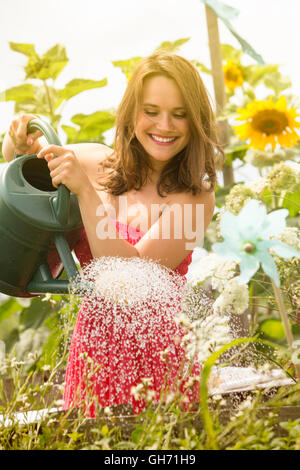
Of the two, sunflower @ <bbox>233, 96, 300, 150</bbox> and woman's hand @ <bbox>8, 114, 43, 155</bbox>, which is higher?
sunflower @ <bbox>233, 96, 300, 150</bbox>

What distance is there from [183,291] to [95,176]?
0.96 feet

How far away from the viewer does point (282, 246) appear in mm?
532

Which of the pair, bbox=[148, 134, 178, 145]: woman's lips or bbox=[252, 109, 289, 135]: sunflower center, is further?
bbox=[252, 109, 289, 135]: sunflower center

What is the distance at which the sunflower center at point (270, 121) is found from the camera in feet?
3.69

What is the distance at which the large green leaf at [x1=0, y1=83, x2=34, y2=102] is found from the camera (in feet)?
4.88

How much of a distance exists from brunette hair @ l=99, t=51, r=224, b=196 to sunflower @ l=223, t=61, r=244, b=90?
24.1 inches

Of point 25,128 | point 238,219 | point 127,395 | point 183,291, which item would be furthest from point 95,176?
point 238,219

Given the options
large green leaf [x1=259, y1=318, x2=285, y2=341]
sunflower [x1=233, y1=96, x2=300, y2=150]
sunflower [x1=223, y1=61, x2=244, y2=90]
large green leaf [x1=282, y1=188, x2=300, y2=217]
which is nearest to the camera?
sunflower [x1=233, y1=96, x2=300, y2=150]

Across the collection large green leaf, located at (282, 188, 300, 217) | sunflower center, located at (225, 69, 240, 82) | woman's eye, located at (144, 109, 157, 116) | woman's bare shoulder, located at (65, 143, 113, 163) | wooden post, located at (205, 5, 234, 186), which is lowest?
woman's eye, located at (144, 109, 157, 116)

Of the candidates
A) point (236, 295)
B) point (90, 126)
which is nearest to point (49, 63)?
point (90, 126)

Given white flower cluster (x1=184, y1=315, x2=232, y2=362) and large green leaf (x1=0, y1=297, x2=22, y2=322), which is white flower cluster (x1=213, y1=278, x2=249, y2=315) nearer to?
white flower cluster (x1=184, y1=315, x2=232, y2=362)

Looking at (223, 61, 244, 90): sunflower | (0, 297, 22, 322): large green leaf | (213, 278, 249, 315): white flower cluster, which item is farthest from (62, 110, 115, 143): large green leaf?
(213, 278, 249, 315): white flower cluster

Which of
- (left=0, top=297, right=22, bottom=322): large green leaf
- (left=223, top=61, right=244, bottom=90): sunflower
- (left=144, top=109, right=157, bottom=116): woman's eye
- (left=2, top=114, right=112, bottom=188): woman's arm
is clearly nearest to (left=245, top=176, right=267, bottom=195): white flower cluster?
(left=144, top=109, right=157, bottom=116): woman's eye

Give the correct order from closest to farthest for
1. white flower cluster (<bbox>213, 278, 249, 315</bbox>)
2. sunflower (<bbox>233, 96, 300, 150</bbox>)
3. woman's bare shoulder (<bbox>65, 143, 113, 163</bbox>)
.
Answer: white flower cluster (<bbox>213, 278, 249, 315</bbox>)
woman's bare shoulder (<bbox>65, 143, 113, 163</bbox>)
sunflower (<bbox>233, 96, 300, 150</bbox>)
